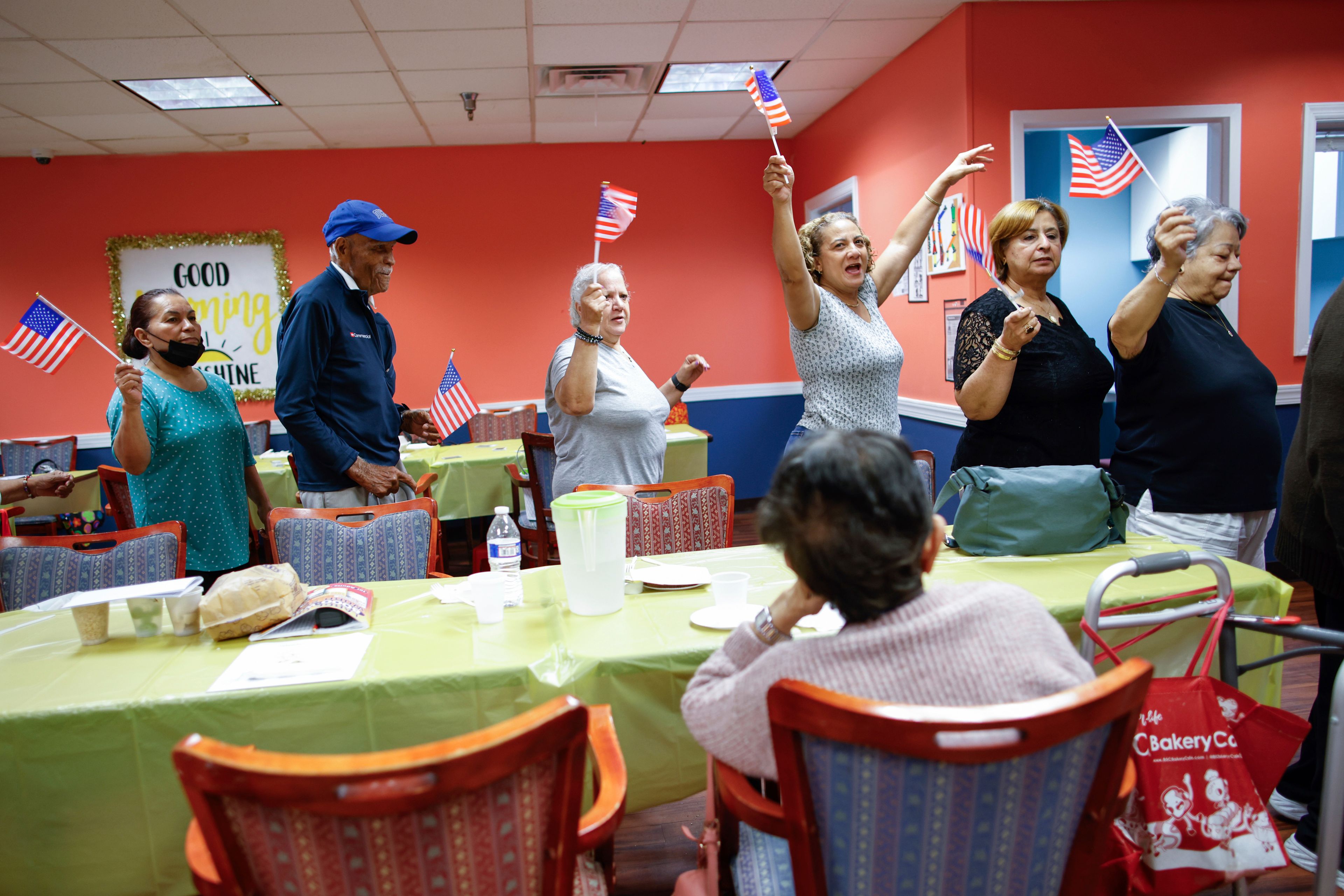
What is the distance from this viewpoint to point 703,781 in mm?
1465

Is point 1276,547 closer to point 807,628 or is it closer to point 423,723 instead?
point 807,628

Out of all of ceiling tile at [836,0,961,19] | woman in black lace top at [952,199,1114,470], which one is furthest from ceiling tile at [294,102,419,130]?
woman in black lace top at [952,199,1114,470]

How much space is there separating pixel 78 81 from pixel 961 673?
17.5ft

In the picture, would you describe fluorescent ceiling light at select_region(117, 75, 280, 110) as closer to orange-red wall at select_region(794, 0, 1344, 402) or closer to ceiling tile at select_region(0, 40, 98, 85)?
ceiling tile at select_region(0, 40, 98, 85)

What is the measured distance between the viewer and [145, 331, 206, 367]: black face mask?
236cm

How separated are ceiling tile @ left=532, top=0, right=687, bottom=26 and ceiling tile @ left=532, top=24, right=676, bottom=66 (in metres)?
0.06

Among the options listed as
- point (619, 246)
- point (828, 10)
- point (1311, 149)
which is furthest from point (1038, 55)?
point (619, 246)

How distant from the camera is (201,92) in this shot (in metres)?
4.65

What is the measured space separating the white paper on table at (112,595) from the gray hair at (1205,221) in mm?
2541

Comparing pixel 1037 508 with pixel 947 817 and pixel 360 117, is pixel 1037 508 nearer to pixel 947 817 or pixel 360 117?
pixel 947 817

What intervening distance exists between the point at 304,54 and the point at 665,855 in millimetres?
4099

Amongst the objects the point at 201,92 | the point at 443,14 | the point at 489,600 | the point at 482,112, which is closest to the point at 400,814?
the point at 489,600

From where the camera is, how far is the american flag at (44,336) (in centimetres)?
291

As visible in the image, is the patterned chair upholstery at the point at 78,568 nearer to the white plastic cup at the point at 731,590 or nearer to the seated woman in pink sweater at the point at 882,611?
the white plastic cup at the point at 731,590
